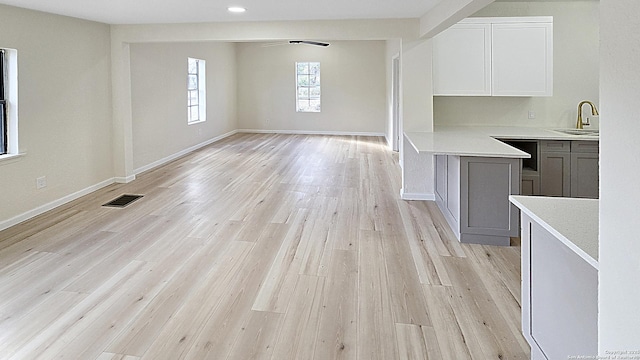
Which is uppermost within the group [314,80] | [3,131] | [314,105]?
[314,80]

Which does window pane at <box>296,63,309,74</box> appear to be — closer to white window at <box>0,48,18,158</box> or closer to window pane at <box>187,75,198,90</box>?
window pane at <box>187,75,198,90</box>

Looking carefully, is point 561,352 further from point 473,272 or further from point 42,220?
point 42,220

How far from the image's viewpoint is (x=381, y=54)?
38.7 feet

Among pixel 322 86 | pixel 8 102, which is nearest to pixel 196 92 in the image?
pixel 322 86

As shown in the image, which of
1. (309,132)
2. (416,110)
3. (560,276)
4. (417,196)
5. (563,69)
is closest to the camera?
(560,276)

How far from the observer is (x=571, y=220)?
1.66m

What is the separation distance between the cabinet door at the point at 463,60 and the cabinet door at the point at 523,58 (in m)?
0.10

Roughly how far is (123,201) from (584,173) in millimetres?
5027

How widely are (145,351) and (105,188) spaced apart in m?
4.17

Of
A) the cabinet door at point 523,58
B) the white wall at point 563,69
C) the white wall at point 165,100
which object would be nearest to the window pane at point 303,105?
the white wall at point 165,100

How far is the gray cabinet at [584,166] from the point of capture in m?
4.33

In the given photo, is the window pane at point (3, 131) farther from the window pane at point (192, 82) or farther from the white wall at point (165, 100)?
the window pane at point (192, 82)

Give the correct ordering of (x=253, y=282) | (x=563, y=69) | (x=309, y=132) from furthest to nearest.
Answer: (x=309, y=132)
(x=563, y=69)
(x=253, y=282)

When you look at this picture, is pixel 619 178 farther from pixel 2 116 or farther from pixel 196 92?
pixel 196 92
